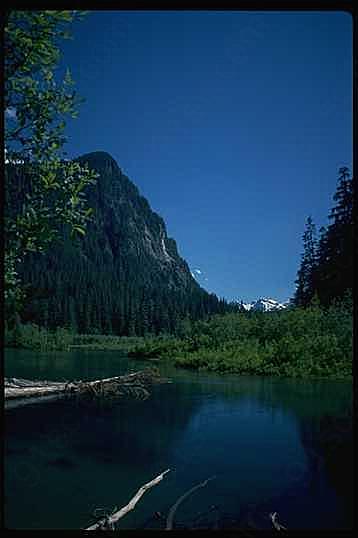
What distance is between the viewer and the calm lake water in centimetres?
688

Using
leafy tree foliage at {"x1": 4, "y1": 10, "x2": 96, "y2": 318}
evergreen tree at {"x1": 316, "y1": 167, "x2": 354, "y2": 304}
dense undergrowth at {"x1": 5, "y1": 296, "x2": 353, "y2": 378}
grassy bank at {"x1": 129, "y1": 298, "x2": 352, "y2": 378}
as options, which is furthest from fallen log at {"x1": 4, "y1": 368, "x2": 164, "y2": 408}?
evergreen tree at {"x1": 316, "y1": 167, "x2": 354, "y2": 304}

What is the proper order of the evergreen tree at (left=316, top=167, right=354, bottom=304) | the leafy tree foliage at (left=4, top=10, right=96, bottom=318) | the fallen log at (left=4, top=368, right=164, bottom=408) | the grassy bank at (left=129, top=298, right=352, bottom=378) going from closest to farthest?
the leafy tree foliage at (left=4, top=10, right=96, bottom=318), the fallen log at (left=4, top=368, right=164, bottom=408), the grassy bank at (left=129, top=298, right=352, bottom=378), the evergreen tree at (left=316, top=167, right=354, bottom=304)

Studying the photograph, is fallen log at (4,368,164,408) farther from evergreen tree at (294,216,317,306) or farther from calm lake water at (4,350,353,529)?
evergreen tree at (294,216,317,306)

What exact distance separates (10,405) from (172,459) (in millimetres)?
7341

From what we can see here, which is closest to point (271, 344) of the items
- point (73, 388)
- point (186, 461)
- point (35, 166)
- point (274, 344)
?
point (274, 344)

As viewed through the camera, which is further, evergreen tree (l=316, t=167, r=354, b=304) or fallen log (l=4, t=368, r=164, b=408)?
evergreen tree (l=316, t=167, r=354, b=304)

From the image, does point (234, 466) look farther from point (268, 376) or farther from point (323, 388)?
point (268, 376)

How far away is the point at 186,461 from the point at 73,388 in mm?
9068

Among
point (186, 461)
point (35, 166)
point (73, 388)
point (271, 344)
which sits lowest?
point (186, 461)

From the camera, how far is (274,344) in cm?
2906

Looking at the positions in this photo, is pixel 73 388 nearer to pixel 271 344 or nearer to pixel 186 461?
pixel 186 461

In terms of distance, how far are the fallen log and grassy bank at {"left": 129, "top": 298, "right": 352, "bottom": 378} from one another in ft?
24.5

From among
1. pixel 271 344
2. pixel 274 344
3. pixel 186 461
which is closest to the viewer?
pixel 186 461

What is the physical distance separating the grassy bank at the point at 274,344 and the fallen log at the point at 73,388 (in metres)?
7.46
